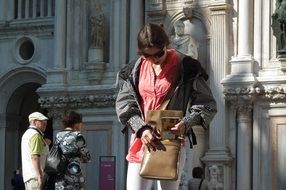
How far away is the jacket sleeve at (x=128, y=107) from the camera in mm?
6043

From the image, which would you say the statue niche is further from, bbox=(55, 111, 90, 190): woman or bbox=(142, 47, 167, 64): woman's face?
bbox=(142, 47, 167, 64): woman's face

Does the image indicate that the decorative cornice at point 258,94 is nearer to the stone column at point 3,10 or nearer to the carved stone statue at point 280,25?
the carved stone statue at point 280,25

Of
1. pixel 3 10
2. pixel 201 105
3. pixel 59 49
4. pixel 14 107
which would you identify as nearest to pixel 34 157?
pixel 201 105

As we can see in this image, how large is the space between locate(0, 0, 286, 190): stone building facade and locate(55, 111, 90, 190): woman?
786 cm

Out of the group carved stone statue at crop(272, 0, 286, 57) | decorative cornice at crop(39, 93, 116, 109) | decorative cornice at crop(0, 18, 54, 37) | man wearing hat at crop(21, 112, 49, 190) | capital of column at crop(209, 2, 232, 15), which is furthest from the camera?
decorative cornice at crop(0, 18, 54, 37)

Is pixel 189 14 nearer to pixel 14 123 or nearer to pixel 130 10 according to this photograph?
pixel 130 10

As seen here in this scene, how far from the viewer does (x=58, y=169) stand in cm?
1098

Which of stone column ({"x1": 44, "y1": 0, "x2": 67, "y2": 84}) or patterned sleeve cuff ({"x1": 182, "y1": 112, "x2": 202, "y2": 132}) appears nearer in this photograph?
patterned sleeve cuff ({"x1": 182, "y1": 112, "x2": 202, "y2": 132})

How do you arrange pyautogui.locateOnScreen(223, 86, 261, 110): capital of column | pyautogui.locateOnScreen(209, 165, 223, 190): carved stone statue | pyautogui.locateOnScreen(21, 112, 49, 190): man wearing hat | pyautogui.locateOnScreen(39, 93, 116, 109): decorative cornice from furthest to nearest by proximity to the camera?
pyautogui.locateOnScreen(39, 93, 116, 109): decorative cornice < pyautogui.locateOnScreen(209, 165, 223, 190): carved stone statue < pyautogui.locateOnScreen(223, 86, 261, 110): capital of column < pyautogui.locateOnScreen(21, 112, 49, 190): man wearing hat

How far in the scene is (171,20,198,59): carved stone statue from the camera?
19.2 metres

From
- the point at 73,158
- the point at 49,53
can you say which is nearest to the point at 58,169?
the point at 73,158

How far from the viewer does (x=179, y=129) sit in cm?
585

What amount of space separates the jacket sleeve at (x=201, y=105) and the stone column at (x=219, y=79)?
1262cm

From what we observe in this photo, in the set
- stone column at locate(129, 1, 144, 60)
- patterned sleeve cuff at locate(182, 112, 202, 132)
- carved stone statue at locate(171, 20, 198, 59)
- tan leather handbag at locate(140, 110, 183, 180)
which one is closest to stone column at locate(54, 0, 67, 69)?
stone column at locate(129, 1, 144, 60)
